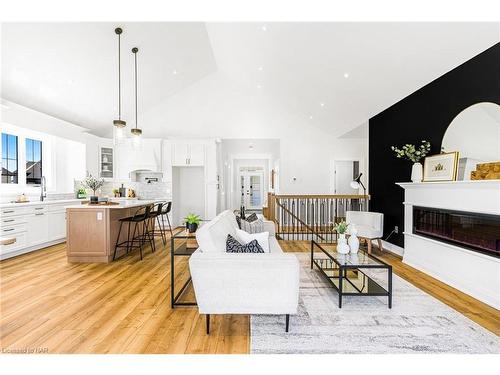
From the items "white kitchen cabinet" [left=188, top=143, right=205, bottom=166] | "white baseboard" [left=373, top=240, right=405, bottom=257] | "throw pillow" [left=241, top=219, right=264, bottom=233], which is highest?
"white kitchen cabinet" [left=188, top=143, right=205, bottom=166]

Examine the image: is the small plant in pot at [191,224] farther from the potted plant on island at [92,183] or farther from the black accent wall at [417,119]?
the potted plant on island at [92,183]

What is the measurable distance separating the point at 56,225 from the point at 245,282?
5.11 m

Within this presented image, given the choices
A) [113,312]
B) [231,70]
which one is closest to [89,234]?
[113,312]

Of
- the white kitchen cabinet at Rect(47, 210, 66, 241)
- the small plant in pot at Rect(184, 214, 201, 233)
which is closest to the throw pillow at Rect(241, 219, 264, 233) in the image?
the small plant in pot at Rect(184, 214, 201, 233)

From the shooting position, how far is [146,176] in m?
7.55

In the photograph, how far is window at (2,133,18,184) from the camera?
16.6ft

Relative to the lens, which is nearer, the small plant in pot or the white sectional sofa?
the white sectional sofa

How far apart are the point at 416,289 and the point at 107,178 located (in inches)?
279

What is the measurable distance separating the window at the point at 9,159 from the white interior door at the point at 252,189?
9.03m

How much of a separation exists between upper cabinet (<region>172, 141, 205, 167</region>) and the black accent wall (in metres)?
4.31

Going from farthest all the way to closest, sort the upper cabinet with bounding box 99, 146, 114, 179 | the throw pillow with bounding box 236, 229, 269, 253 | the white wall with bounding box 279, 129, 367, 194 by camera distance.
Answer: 1. the white wall with bounding box 279, 129, 367, 194
2. the upper cabinet with bounding box 99, 146, 114, 179
3. the throw pillow with bounding box 236, 229, 269, 253

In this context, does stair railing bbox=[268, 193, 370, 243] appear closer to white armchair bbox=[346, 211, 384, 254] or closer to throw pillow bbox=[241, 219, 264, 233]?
white armchair bbox=[346, 211, 384, 254]
